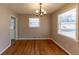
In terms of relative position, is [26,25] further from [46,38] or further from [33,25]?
[46,38]

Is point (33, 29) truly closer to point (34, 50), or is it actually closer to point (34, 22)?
point (34, 22)

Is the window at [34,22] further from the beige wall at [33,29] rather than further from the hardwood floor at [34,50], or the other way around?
the hardwood floor at [34,50]

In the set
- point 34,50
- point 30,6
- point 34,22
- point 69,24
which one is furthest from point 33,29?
point 69,24

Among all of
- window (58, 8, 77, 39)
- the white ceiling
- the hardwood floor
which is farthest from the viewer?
the hardwood floor

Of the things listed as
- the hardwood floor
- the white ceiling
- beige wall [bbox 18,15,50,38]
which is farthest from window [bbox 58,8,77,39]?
beige wall [bbox 18,15,50,38]

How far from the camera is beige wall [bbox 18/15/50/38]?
8.74 m

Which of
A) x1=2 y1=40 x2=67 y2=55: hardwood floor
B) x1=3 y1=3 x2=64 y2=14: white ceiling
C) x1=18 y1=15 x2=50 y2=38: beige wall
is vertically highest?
x1=3 y1=3 x2=64 y2=14: white ceiling

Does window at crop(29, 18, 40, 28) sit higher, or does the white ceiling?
the white ceiling

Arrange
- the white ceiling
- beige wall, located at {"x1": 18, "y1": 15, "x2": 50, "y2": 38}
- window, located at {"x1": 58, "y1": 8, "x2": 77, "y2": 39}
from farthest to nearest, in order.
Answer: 1. beige wall, located at {"x1": 18, "y1": 15, "x2": 50, "y2": 38}
2. the white ceiling
3. window, located at {"x1": 58, "y1": 8, "x2": 77, "y2": 39}

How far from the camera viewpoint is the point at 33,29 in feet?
28.8

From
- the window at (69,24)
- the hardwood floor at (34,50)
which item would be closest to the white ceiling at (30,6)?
the window at (69,24)

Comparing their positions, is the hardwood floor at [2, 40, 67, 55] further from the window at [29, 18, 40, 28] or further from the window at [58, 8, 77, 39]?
the window at [29, 18, 40, 28]

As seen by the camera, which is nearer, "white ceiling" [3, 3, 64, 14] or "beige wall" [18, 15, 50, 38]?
"white ceiling" [3, 3, 64, 14]

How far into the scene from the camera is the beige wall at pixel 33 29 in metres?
8.74
